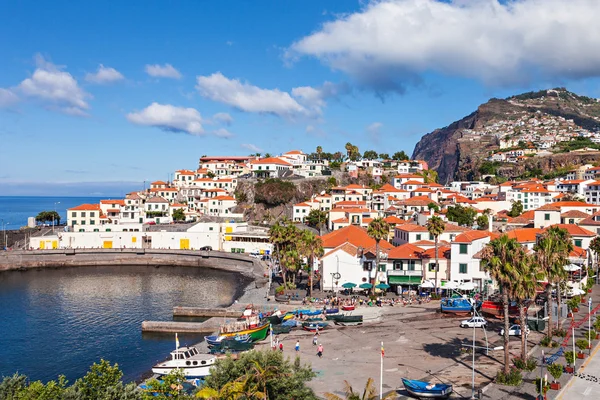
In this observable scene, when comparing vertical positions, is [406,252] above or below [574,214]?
below

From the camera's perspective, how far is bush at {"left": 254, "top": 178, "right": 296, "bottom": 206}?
13300 cm

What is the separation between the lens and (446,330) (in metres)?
44.3

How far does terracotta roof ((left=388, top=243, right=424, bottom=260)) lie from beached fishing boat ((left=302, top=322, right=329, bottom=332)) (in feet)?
52.9

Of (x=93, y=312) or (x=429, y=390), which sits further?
(x=93, y=312)

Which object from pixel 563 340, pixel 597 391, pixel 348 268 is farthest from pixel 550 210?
pixel 597 391

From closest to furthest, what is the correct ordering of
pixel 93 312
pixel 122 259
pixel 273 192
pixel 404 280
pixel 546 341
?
pixel 546 341, pixel 404 280, pixel 93 312, pixel 122 259, pixel 273 192

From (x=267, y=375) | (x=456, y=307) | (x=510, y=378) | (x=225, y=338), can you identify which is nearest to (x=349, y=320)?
(x=456, y=307)

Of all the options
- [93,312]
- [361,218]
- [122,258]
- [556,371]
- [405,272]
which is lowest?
[93,312]

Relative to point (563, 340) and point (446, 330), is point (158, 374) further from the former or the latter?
point (563, 340)

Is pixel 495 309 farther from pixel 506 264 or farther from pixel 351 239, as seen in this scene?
pixel 351 239

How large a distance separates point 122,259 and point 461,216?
6994 cm

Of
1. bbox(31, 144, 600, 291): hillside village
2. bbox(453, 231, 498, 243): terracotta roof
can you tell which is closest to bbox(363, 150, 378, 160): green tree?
bbox(31, 144, 600, 291): hillside village

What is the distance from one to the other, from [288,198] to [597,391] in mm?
107966

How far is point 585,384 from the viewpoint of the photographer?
29.6 meters
